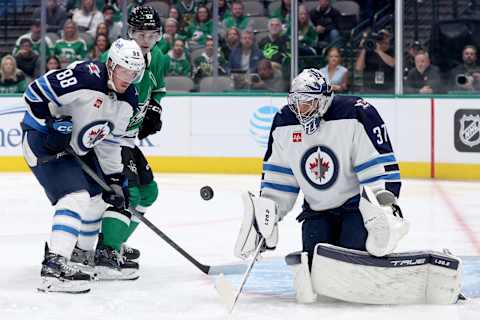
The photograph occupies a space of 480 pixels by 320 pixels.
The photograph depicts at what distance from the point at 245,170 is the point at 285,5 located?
4.80 feet

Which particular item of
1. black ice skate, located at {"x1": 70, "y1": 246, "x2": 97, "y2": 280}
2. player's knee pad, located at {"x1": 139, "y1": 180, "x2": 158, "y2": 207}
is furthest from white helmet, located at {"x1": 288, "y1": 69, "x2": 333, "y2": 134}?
black ice skate, located at {"x1": 70, "y1": 246, "x2": 97, "y2": 280}

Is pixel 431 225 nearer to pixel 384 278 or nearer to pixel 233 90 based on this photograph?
pixel 384 278

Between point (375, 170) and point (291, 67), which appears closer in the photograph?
point (375, 170)

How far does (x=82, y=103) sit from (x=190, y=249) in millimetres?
1321

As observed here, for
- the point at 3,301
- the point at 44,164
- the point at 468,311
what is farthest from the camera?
the point at 44,164

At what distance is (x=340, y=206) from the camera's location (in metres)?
4.06

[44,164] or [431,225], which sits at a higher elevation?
[44,164]

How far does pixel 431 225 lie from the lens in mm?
6109

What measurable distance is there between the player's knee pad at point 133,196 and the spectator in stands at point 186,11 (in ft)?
17.1

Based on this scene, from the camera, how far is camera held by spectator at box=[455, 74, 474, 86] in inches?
345

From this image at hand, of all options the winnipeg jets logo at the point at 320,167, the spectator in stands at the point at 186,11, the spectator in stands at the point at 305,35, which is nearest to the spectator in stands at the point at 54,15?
the spectator in stands at the point at 186,11

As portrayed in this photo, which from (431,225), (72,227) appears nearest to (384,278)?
(72,227)

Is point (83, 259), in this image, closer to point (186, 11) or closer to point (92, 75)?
point (92, 75)

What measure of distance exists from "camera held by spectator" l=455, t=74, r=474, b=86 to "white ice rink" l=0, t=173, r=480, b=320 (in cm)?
88
